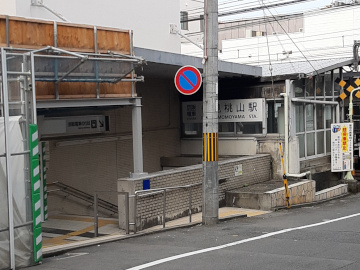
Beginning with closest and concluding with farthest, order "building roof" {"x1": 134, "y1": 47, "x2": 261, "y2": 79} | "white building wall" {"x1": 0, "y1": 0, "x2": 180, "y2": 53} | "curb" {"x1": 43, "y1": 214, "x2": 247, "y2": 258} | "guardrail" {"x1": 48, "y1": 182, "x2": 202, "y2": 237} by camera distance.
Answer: "curb" {"x1": 43, "y1": 214, "x2": 247, "y2": 258} → "guardrail" {"x1": 48, "y1": 182, "x2": 202, "y2": 237} → "building roof" {"x1": 134, "y1": 47, "x2": 261, "y2": 79} → "white building wall" {"x1": 0, "y1": 0, "x2": 180, "y2": 53}

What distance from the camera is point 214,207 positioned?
1420 cm

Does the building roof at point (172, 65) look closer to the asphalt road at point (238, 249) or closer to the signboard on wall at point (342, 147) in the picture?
the signboard on wall at point (342, 147)

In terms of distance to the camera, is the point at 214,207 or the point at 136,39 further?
the point at 136,39

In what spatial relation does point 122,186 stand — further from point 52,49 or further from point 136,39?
point 136,39

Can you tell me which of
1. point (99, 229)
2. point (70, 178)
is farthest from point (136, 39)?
point (99, 229)

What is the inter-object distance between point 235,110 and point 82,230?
917cm

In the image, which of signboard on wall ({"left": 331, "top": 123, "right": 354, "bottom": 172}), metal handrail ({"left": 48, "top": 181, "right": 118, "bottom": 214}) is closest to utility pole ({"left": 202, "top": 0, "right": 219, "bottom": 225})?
metal handrail ({"left": 48, "top": 181, "right": 118, "bottom": 214})

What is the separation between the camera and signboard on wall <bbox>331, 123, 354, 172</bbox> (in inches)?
898

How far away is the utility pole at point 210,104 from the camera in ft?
45.5

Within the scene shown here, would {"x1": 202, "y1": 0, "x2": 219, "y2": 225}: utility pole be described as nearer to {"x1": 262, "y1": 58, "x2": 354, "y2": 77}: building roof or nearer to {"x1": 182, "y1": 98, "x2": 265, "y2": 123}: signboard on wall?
{"x1": 262, "y1": 58, "x2": 354, "y2": 77}: building roof

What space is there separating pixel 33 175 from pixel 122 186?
13.4 feet

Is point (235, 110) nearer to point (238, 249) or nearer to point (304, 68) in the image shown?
point (304, 68)

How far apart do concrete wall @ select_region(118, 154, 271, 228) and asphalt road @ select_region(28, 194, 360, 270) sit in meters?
0.95

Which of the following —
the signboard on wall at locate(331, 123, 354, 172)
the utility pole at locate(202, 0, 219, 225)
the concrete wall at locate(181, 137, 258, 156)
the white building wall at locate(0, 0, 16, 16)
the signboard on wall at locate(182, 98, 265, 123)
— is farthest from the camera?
the signboard on wall at locate(331, 123, 354, 172)
